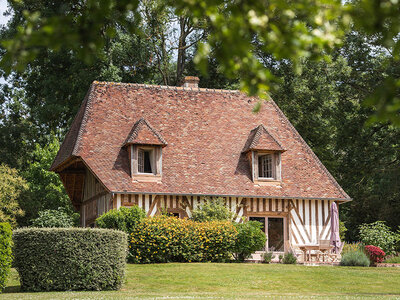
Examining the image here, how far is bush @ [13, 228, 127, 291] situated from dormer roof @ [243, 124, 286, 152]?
10559 millimetres

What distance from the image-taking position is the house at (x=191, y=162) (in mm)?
21969

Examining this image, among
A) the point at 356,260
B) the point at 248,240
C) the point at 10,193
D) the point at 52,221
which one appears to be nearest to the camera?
the point at 248,240

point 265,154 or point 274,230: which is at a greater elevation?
point 265,154

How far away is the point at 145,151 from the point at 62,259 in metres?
9.88

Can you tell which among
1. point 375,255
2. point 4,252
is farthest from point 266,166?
point 4,252

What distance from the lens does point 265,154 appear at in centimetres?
2373

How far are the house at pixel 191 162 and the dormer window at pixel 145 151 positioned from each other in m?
0.04

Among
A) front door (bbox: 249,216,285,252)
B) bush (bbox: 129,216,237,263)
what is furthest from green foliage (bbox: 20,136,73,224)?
bush (bbox: 129,216,237,263)

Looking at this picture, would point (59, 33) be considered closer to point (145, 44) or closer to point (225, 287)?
point (225, 287)

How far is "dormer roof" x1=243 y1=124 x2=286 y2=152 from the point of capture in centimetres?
2303

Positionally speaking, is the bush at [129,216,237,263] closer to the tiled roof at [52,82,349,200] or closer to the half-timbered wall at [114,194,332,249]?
the tiled roof at [52,82,349,200]

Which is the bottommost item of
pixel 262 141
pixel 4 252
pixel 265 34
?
pixel 4 252

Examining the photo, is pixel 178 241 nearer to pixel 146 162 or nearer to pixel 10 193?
pixel 146 162

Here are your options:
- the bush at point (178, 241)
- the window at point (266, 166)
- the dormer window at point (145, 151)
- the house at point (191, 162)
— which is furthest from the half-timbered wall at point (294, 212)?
the bush at point (178, 241)
